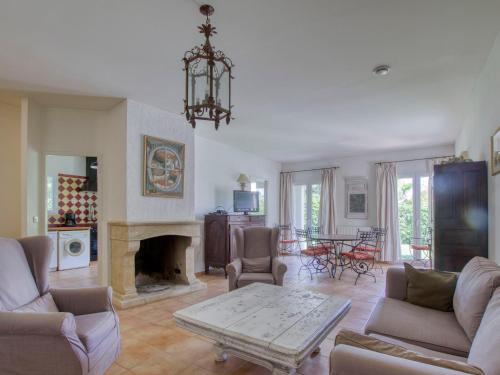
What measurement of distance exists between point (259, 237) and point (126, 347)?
207 centimetres

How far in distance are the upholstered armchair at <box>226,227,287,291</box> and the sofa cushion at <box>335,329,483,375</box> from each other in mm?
2232

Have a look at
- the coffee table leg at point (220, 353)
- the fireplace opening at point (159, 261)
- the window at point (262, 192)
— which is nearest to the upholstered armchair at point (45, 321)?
the coffee table leg at point (220, 353)

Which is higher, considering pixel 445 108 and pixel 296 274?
pixel 445 108

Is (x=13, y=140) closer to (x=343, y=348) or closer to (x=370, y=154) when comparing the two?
(x=343, y=348)

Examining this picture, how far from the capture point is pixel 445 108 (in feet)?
12.8

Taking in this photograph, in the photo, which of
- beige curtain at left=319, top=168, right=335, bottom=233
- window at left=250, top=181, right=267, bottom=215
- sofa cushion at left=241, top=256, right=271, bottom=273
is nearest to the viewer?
sofa cushion at left=241, top=256, right=271, bottom=273

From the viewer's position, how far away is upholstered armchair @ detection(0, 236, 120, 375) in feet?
5.60

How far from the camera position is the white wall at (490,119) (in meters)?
2.43

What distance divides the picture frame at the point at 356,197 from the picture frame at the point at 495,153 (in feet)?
14.3

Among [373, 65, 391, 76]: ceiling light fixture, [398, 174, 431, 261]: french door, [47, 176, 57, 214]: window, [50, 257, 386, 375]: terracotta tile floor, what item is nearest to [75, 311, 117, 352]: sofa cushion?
[50, 257, 386, 375]: terracotta tile floor

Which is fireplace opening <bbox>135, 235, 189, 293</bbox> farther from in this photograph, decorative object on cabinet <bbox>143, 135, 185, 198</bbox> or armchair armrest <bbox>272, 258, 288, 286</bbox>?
armchair armrest <bbox>272, 258, 288, 286</bbox>

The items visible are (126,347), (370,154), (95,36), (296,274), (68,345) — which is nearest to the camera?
(68,345)

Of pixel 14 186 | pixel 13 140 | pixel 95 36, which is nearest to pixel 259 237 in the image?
pixel 95 36

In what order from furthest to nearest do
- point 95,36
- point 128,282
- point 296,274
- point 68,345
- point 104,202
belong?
1. point 296,274
2. point 104,202
3. point 128,282
4. point 95,36
5. point 68,345
